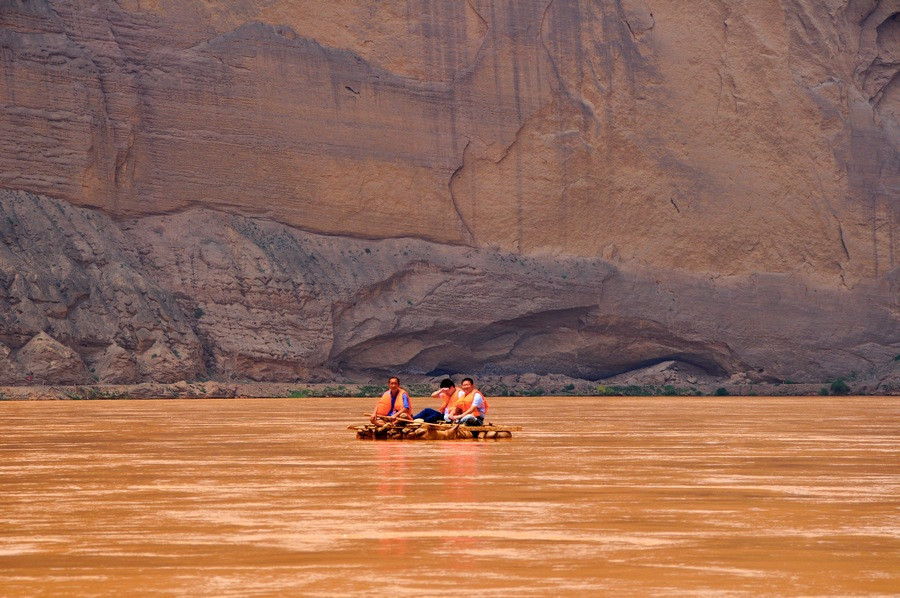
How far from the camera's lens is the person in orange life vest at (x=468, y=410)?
1588 centimetres

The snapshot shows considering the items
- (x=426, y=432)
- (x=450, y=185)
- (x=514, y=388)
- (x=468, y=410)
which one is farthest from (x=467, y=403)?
(x=450, y=185)

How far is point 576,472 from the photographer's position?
1059 centimetres

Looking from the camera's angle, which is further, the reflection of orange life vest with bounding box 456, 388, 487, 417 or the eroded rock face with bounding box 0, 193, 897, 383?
the eroded rock face with bounding box 0, 193, 897, 383

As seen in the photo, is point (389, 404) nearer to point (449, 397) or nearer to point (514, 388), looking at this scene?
point (449, 397)

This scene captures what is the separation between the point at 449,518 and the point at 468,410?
845cm

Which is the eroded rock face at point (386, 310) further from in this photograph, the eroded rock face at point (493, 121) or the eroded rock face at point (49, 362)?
the eroded rock face at point (493, 121)

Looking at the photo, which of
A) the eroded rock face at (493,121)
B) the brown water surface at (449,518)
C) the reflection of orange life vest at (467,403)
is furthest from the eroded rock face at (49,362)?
the reflection of orange life vest at (467,403)

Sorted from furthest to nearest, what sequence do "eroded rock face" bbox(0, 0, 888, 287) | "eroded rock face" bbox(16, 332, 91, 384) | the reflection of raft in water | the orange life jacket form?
"eroded rock face" bbox(0, 0, 888, 287) → "eroded rock face" bbox(16, 332, 91, 384) → the orange life jacket → the reflection of raft in water

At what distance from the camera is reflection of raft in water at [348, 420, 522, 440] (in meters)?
15.5

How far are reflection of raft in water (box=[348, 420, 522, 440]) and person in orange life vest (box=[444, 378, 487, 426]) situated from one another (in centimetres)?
29

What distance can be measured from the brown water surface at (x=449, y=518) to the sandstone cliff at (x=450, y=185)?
1046 inches

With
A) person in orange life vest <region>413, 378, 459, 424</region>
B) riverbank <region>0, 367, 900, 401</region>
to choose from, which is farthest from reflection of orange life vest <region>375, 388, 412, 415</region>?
riverbank <region>0, 367, 900, 401</region>

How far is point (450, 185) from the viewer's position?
1826 inches

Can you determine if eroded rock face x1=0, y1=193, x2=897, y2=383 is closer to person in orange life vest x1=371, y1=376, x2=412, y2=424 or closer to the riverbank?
the riverbank
